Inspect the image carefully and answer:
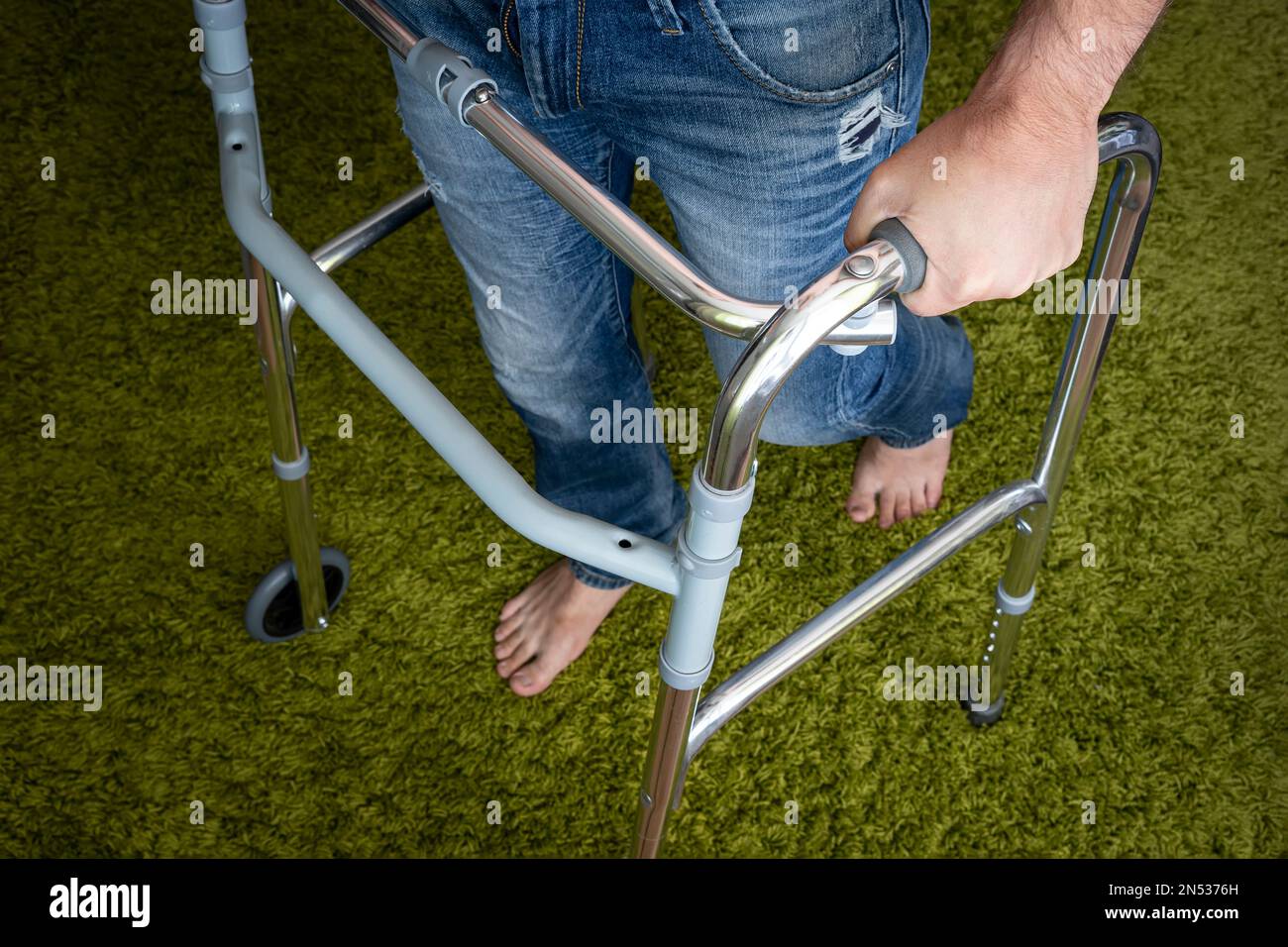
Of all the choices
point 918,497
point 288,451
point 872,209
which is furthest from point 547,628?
point 872,209

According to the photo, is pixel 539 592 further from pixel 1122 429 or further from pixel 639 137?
pixel 1122 429

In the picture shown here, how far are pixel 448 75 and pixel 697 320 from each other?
23 cm

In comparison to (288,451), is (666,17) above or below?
above

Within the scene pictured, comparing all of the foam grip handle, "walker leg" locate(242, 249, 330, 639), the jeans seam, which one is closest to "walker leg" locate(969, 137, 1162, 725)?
the foam grip handle

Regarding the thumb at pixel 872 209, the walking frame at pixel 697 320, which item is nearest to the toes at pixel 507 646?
the walking frame at pixel 697 320

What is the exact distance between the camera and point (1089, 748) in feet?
4.32

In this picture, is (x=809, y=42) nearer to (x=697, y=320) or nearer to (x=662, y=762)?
(x=697, y=320)

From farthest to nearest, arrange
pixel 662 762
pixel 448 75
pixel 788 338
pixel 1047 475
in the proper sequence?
pixel 1047 475 < pixel 662 762 < pixel 448 75 < pixel 788 338

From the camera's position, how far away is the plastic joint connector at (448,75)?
74 centimetres

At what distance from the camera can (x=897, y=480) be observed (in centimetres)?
145

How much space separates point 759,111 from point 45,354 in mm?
1077

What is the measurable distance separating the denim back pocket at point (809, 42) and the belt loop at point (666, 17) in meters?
0.01
